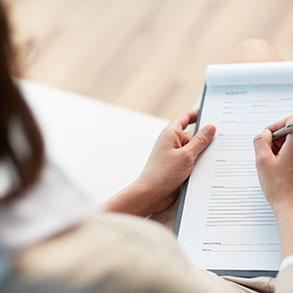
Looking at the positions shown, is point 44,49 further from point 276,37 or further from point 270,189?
point 270,189

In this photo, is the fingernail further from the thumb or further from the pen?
the pen

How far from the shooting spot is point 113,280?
537 millimetres

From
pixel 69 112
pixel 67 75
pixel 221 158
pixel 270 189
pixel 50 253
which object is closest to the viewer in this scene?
pixel 50 253

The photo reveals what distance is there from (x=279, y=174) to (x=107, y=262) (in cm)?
39

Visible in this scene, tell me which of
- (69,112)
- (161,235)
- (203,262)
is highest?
(161,235)

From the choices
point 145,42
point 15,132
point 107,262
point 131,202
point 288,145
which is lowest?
point 145,42

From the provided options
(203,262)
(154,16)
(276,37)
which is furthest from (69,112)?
(203,262)

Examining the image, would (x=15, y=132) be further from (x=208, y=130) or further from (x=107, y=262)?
(x=208, y=130)

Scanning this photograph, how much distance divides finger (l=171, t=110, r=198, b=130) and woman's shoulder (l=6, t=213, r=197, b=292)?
1.50 feet

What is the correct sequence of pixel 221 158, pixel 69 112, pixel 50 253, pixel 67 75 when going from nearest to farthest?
pixel 50 253 < pixel 221 158 < pixel 69 112 < pixel 67 75

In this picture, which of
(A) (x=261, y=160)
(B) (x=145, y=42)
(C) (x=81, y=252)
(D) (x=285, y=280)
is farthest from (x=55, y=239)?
(B) (x=145, y=42)

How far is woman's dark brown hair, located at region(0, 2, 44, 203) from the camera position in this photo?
0.51 meters

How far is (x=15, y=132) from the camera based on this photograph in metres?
0.52

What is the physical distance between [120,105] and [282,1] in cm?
53
